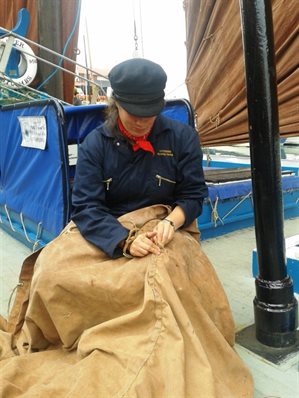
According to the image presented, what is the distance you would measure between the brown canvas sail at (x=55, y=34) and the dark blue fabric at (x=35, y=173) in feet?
4.95

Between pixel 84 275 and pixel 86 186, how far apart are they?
13.4 inches

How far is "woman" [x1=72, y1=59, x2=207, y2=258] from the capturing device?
4.51 feet

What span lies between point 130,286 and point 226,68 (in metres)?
1.76

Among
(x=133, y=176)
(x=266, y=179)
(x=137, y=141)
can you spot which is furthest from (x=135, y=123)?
(x=266, y=179)

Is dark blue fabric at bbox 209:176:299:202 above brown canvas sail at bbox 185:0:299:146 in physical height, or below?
below

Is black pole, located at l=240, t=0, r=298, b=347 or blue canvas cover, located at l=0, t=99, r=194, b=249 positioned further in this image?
blue canvas cover, located at l=0, t=99, r=194, b=249

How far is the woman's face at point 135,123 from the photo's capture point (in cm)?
142

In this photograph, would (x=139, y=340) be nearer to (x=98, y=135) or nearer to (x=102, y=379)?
(x=102, y=379)

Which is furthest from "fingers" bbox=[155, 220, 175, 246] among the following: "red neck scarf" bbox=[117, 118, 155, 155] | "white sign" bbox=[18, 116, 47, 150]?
"white sign" bbox=[18, 116, 47, 150]

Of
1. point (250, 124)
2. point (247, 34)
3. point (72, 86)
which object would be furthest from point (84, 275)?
point (72, 86)

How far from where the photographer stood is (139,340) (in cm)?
118

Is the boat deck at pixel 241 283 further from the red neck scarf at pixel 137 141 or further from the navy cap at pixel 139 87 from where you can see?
the navy cap at pixel 139 87

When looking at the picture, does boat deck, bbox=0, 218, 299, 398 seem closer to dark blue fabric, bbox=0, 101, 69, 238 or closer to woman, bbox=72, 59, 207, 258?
dark blue fabric, bbox=0, 101, 69, 238

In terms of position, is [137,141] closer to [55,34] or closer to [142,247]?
[142,247]
